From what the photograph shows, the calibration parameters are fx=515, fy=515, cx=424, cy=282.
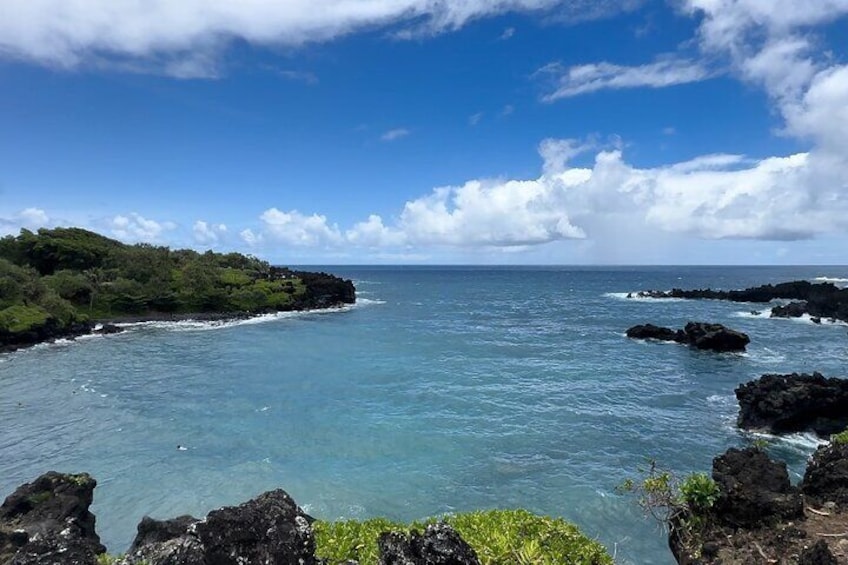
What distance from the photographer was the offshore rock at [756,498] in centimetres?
1016

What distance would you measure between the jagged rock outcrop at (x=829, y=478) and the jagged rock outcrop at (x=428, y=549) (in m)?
8.99

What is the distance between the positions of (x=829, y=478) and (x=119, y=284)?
283ft

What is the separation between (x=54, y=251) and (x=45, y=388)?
63.6 metres

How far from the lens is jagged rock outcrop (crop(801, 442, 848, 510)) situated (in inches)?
430

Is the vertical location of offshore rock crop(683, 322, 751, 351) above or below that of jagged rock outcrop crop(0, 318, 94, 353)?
above

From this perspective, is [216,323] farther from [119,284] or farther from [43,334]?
[43,334]

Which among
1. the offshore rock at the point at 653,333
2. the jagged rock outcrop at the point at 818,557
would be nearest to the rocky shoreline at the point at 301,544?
the jagged rock outcrop at the point at 818,557

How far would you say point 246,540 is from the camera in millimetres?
6492

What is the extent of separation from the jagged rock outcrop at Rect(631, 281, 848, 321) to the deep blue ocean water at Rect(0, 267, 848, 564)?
21.0m

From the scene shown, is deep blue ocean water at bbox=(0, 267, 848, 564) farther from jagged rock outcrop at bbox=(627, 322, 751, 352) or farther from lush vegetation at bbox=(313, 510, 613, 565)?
lush vegetation at bbox=(313, 510, 613, 565)

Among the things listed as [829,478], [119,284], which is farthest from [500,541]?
[119,284]

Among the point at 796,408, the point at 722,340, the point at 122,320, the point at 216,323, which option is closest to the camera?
the point at 796,408

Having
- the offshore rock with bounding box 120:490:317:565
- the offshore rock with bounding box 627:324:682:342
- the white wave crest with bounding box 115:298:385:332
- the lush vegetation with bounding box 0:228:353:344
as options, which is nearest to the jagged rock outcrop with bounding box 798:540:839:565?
the offshore rock with bounding box 120:490:317:565

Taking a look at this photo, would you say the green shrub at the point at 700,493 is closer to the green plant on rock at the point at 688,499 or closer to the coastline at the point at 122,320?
the green plant on rock at the point at 688,499
